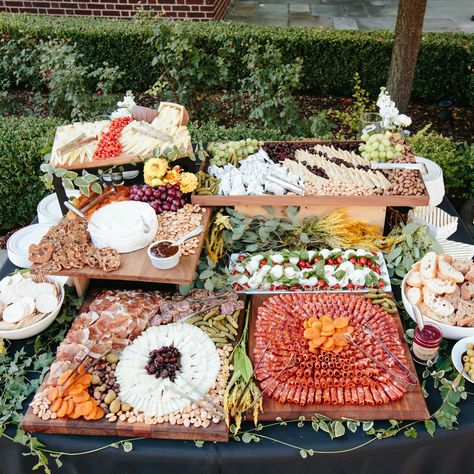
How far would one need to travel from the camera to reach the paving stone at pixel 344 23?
946 cm

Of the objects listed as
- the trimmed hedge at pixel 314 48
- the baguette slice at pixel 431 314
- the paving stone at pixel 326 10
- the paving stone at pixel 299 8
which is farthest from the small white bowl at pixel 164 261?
the paving stone at pixel 299 8

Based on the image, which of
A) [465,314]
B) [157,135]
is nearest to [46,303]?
[157,135]

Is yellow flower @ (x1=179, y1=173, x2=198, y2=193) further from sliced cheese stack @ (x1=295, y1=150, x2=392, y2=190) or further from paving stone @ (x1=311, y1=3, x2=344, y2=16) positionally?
paving stone @ (x1=311, y1=3, x2=344, y2=16)

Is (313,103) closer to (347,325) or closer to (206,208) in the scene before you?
(206,208)

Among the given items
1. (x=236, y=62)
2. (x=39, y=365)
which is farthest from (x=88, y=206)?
(x=236, y=62)

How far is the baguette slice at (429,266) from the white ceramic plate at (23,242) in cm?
250

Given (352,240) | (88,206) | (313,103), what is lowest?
(313,103)

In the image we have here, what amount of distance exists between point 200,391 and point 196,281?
88 centimetres

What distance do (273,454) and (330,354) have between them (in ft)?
1.94

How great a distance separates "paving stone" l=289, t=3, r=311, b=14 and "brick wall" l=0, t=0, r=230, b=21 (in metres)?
2.28

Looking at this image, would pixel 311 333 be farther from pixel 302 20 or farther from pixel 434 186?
pixel 302 20

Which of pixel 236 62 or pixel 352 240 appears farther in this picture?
pixel 236 62

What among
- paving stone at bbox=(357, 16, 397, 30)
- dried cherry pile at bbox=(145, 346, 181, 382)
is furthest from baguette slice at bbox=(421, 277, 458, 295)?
paving stone at bbox=(357, 16, 397, 30)

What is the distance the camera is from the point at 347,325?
2812mm
